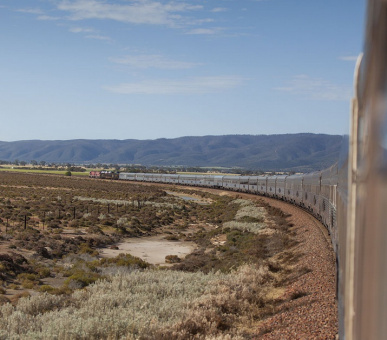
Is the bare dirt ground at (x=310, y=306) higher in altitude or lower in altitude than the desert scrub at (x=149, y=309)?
higher

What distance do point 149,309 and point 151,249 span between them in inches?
685

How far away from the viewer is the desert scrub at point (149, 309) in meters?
10.5

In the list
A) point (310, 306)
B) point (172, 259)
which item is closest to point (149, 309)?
point (310, 306)

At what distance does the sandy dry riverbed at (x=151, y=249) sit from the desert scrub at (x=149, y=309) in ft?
30.5

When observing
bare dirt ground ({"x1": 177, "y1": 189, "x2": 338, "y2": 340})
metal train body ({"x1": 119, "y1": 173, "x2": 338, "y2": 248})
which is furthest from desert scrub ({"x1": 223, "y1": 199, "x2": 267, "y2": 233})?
bare dirt ground ({"x1": 177, "y1": 189, "x2": 338, "y2": 340})

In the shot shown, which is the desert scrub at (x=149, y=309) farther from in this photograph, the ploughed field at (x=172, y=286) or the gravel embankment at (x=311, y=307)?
the gravel embankment at (x=311, y=307)

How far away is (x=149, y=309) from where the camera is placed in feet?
40.1

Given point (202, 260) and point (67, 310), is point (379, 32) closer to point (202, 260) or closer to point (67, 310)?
point (67, 310)

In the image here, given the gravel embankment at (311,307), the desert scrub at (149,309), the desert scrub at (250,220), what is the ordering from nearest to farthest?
1. the gravel embankment at (311,307)
2. the desert scrub at (149,309)
3. the desert scrub at (250,220)

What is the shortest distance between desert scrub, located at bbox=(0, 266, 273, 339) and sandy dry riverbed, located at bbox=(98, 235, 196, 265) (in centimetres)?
931

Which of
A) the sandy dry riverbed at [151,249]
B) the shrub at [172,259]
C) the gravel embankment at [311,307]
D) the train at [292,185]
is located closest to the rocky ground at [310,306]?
the gravel embankment at [311,307]

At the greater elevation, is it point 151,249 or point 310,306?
point 310,306

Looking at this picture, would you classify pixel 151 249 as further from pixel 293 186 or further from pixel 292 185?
pixel 292 185

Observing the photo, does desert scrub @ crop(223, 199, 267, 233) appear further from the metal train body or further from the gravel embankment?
the gravel embankment
